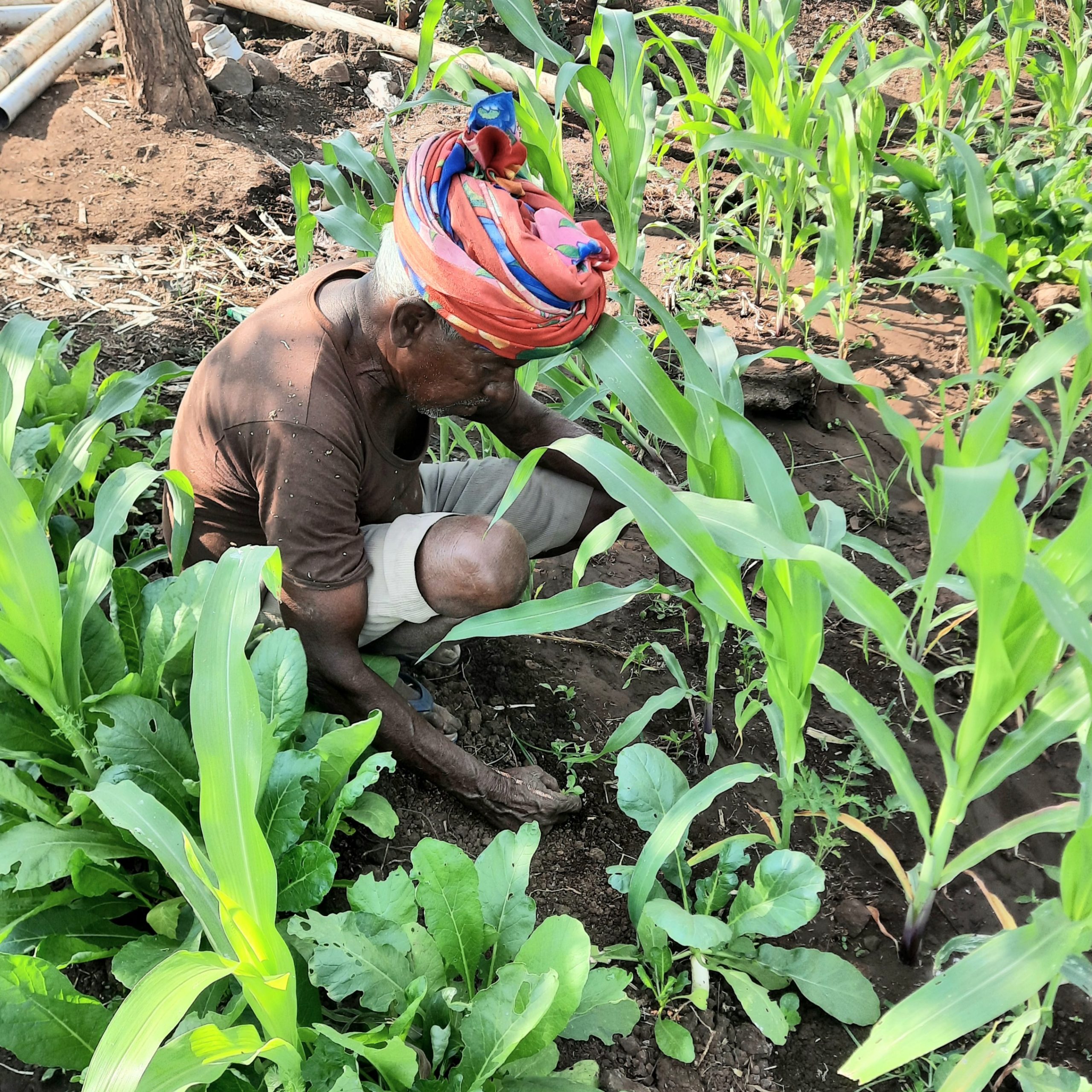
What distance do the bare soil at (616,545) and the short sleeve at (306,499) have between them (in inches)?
18.1

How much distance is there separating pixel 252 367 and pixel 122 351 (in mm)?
1328

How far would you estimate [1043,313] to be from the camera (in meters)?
3.17

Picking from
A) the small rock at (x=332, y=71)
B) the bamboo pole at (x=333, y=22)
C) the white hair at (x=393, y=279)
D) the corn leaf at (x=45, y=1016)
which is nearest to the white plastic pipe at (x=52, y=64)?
the bamboo pole at (x=333, y=22)

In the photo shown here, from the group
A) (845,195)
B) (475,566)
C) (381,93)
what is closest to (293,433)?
(475,566)

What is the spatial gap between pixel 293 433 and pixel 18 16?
419 centimetres

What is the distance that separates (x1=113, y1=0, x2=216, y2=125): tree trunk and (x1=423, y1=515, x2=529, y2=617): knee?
3067 millimetres

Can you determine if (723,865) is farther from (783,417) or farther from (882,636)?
(783,417)

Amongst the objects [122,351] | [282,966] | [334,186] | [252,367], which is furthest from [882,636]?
[122,351]

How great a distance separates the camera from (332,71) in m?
4.61

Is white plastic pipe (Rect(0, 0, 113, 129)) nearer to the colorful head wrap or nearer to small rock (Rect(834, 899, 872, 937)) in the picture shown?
the colorful head wrap

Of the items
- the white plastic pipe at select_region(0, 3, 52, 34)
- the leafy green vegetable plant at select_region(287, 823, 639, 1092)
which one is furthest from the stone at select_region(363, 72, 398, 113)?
the leafy green vegetable plant at select_region(287, 823, 639, 1092)

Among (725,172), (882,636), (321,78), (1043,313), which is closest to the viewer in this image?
(882,636)

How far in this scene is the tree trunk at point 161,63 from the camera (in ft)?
12.6

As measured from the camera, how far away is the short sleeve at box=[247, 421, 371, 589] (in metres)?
1.65
